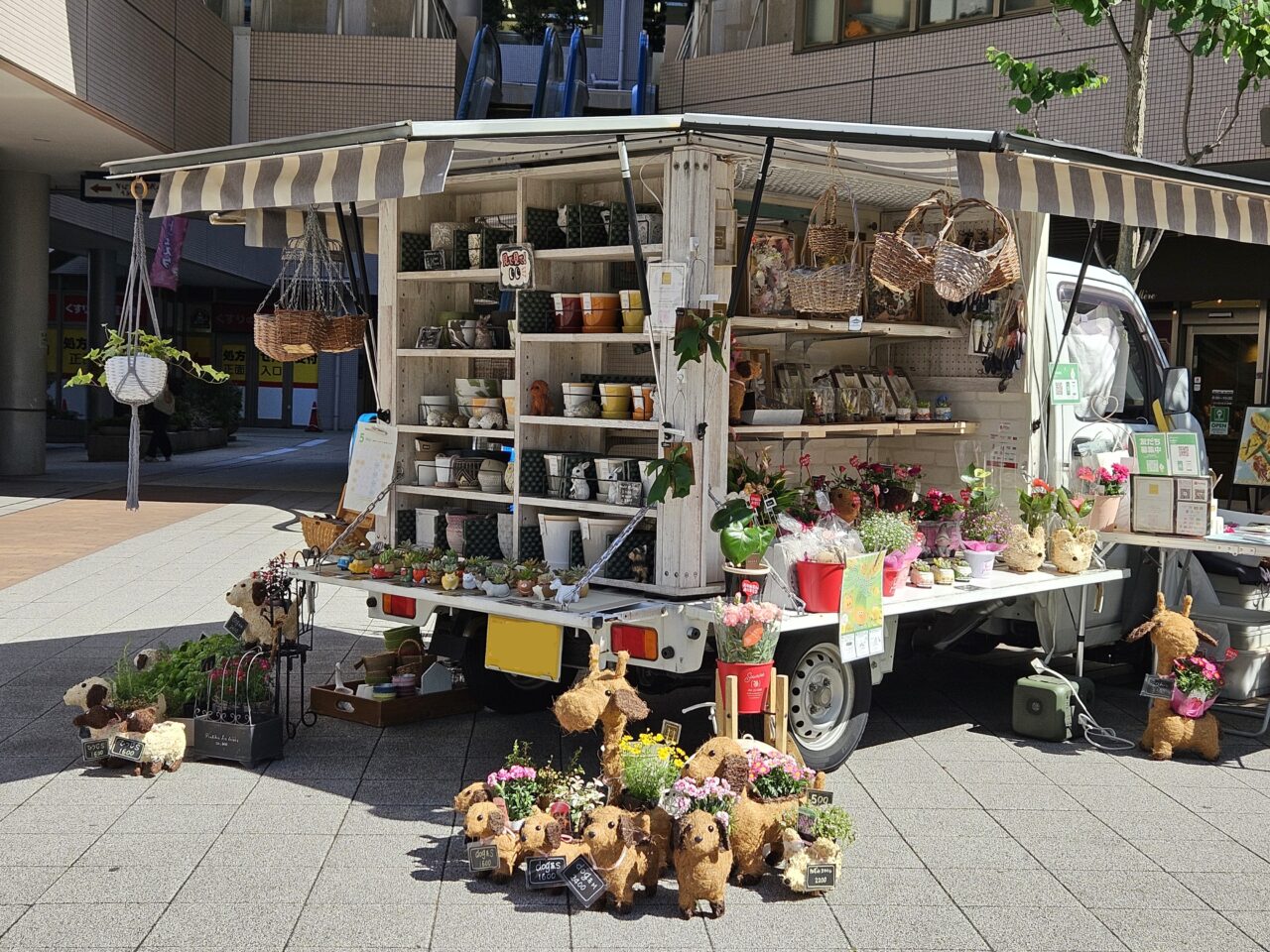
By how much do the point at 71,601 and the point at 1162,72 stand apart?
1083 cm

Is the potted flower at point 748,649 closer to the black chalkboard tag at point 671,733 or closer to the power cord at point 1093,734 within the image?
the black chalkboard tag at point 671,733

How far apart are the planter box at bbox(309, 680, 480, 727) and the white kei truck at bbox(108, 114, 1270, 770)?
176 millimetres

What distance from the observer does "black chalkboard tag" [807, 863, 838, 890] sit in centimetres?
467

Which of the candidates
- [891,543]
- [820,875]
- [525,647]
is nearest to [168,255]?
[525,647]

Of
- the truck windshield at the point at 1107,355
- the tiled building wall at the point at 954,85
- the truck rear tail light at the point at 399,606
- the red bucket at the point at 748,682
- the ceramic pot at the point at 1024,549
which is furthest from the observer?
the tiled building wall at the point at 954,85

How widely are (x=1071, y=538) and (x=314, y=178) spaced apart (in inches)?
167

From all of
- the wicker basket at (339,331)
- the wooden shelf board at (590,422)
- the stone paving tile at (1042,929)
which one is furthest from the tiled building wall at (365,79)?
the stone paving tile at (1042,929)

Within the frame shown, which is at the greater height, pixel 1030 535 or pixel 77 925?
pixel 1030 535

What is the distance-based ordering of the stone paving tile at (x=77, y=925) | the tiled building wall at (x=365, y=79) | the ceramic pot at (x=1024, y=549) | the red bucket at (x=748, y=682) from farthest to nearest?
1. the tiled building wall at (x=365, y=79)
2. the ceramic pot at (x=1024, y=549)
3. the red bucket at (x=748, y=682)
4. the stone paving tile at (x=77, y=925)

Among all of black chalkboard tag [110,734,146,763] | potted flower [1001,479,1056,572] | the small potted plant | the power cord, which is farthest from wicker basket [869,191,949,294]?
black chalkboard tag [110,734,146,763]

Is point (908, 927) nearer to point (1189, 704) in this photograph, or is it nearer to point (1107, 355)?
point (1189, 704)

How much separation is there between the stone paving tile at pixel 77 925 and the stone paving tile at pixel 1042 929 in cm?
276

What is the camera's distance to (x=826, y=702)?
20.4ft

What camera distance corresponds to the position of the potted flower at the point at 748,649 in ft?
17.6
